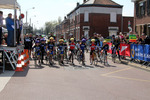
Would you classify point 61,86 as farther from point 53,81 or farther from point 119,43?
point 119,43

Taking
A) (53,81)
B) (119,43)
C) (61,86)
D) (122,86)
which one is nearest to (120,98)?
(122,86)

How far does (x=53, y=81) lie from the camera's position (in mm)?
8617

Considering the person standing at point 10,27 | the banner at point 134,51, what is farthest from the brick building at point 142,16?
the person standing at point 10,27

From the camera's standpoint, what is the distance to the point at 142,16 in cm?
2817

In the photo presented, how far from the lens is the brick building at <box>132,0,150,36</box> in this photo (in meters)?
26.7

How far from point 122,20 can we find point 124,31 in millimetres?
2818

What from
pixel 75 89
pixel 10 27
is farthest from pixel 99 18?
pixel 75 89

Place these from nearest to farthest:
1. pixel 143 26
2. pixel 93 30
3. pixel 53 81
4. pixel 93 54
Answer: pixel 53 81, pixel 93 54, pixel 143 26, pixel 93 30

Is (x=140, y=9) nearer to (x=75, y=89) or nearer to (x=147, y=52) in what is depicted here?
(x=147, y=52)

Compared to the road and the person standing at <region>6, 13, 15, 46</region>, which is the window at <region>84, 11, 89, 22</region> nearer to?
the person standing at <region>6, 13, 15, 46</region>

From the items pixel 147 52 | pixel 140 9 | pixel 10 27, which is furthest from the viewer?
pixel 140 9

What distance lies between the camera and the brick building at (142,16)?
87.4 ft

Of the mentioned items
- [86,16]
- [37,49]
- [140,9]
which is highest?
[86,16]

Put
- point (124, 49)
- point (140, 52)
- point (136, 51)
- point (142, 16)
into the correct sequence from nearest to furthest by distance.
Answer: point (140, 52) → point (136, 51) → point (124, 49) → point (142, 16)
